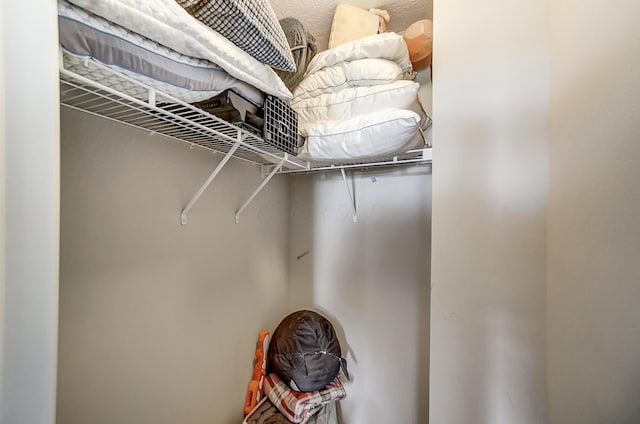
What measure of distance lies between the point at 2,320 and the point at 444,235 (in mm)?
891

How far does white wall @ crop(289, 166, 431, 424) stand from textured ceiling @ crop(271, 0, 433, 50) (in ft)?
2.56

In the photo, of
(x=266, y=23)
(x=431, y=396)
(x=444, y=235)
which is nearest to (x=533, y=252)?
(x=444, y=235)

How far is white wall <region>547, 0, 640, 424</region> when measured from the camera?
39 centimetres

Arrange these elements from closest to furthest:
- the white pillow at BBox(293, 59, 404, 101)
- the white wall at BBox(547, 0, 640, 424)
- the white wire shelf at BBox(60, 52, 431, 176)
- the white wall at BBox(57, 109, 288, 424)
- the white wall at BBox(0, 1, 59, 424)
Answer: the white wall at BBox(0, 1, 59, 424) → the white wall at BBox(547, 0, 640, 424) → the white wire shelf at BBox(60, 52, 431, 176) → the white wall at BBox(57, 109, 288, 424) → the white pillow at BBox(293, 59, 404, 101)

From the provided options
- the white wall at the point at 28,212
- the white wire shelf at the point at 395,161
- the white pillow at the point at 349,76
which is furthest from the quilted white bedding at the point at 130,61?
the white wire shelf at the point at 395,161

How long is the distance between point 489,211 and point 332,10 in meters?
1.21

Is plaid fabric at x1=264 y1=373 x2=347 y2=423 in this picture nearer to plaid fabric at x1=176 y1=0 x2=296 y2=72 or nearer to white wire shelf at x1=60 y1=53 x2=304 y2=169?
white wire shelf at x1=60 y1=53 x2=304 y2=169

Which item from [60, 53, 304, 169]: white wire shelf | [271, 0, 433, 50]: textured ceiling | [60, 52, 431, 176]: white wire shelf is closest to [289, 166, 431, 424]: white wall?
[60, 52, 431, 176]: white wire shelf

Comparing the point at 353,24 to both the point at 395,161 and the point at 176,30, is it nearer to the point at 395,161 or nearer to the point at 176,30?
the point at 395,161

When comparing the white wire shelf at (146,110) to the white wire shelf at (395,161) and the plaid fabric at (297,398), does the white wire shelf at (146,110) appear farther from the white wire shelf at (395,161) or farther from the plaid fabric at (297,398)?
the plaid fabric at (297,398)

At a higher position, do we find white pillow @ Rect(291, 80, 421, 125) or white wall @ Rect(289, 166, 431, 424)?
white pillow @ Rect(291, 80, 421, 125)

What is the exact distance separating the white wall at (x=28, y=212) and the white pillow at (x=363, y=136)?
2.44ft

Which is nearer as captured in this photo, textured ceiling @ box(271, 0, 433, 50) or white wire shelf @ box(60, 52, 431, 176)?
white wire shelf @ box(60, 52, 431, 176)

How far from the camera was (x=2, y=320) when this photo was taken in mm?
262
